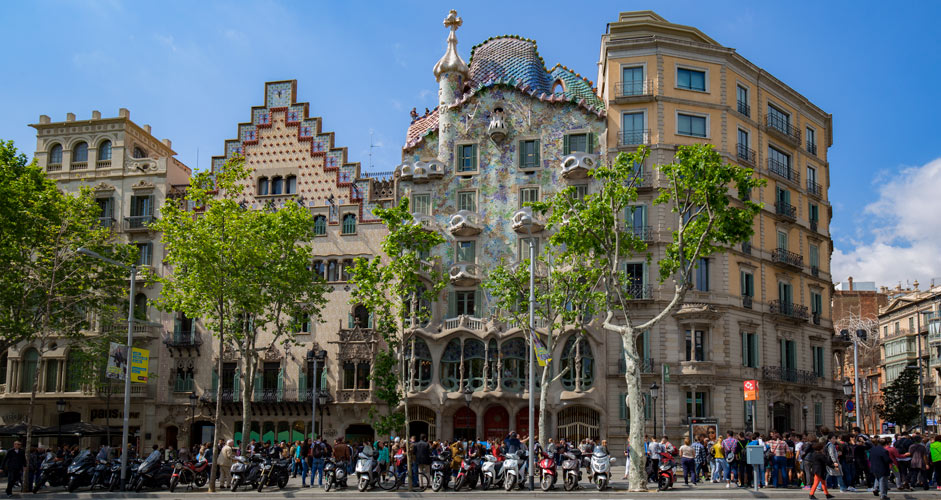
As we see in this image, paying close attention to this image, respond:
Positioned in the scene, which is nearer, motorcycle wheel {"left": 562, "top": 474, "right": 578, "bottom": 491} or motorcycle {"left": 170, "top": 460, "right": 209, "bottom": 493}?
motorcycle wheel {"left": 562, "top": 474, "right": 578, "bottom": 491}

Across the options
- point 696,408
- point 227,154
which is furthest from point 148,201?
point 696,408

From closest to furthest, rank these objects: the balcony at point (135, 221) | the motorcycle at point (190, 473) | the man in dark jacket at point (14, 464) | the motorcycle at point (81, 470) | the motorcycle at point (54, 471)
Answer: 1. the man in dark jacket at point (14, 464)
2. the motorcycle at point (190, 473)
3. the motorcycle at point (81, 470)
4. the motorcycle at point (54, 471)
5. the balcony at point (135, 221)

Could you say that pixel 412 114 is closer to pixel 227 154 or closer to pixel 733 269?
pixel 227 154

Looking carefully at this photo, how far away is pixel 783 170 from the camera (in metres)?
50.6

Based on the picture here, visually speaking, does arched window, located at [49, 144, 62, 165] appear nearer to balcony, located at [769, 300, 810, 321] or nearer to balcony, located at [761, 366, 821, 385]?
balcony, located at [769, 300, 810, 321]

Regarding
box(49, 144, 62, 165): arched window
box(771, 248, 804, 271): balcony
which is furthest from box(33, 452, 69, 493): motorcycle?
box(771, 248, 804, 271): balcony

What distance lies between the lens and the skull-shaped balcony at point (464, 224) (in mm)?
47459

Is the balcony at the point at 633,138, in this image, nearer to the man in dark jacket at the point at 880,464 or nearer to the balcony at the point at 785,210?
the balcony at the point at 785,210

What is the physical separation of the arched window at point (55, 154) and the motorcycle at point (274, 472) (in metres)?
32.6

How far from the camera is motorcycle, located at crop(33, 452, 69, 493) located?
32.2 metres

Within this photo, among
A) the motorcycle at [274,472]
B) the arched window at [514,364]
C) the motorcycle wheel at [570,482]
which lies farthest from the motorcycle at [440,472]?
the arched window at [514,364]

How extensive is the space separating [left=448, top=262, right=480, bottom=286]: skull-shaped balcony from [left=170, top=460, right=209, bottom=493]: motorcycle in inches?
718

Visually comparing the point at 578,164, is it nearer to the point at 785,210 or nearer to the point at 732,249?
the point at 732,249

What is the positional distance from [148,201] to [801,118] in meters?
38.2
